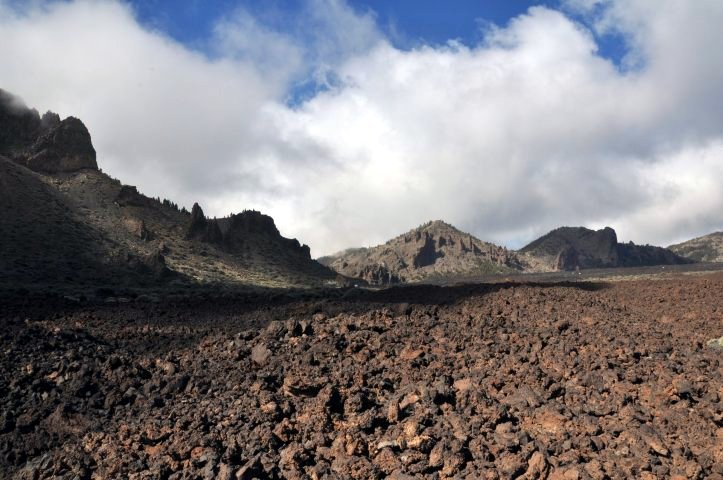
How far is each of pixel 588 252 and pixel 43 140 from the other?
5908 inches

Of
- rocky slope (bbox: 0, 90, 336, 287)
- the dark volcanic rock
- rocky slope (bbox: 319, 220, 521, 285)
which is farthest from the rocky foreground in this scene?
rocky slope (bbox: 319, 220, 521, 285)

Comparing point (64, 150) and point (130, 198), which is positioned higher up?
point (64, 150)

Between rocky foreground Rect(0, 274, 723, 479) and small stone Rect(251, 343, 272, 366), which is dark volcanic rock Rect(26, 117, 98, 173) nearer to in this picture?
rocky foreground Rect(0, 274, 723, 479)

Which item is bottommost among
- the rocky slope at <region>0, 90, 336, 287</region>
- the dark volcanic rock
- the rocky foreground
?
the rocky foreground

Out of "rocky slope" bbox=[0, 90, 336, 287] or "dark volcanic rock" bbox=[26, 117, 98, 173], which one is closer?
"rocky slope" bbox=[0, 90, 336, 287]

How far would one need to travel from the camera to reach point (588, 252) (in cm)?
17125

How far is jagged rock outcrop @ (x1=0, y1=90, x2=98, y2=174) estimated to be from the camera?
67.7 metres

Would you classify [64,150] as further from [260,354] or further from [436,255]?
[436,255]

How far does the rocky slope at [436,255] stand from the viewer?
138375 mm

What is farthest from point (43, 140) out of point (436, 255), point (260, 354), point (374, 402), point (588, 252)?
point (588, 252)

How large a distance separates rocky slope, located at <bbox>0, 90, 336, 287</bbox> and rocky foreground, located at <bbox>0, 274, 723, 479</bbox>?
3045 centimetres

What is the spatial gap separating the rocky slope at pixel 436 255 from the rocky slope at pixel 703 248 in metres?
61.1

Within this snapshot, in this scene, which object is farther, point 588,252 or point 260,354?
point 588,252

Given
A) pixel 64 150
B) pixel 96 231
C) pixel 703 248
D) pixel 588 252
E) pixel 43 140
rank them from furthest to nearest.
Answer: pixel 703 248
pixel 588 252
pixel 64 150
pixel 43 140
pixel 96 231
